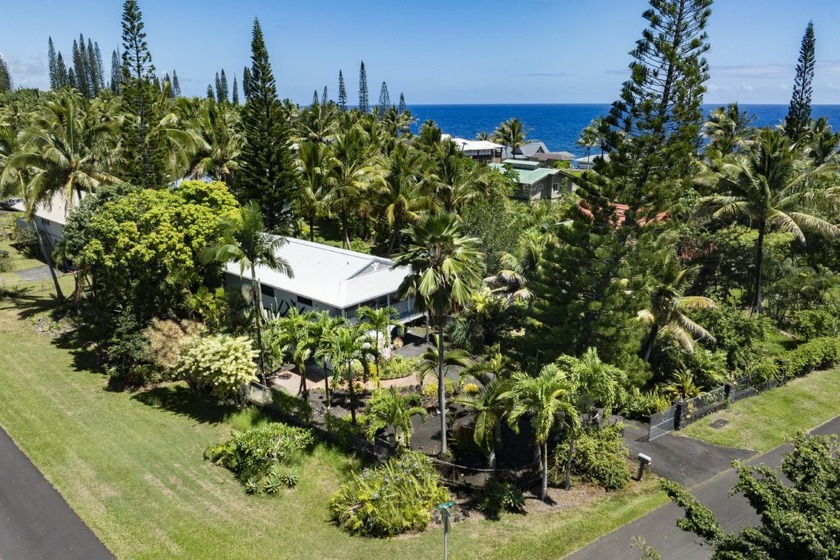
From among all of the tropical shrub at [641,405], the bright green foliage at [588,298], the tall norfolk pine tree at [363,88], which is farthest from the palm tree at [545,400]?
the tall norfolk pine tree at [363,88]

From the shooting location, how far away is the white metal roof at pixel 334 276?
2208 cm

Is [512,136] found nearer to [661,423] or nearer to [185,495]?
[661,423]

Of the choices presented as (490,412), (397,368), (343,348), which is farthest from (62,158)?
(490,412)

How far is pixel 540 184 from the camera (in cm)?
4788

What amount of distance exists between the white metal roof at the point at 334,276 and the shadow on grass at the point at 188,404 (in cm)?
530

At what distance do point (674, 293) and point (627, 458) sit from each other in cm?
575

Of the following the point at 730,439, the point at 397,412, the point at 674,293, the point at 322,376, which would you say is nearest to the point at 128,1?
the point at 322,376

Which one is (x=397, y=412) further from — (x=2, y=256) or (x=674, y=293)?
(x=2, y=256)

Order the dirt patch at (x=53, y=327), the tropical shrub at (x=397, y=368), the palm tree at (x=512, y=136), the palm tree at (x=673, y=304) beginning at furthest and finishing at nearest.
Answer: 1. the palm tree at (x=512, y=136)
2. the dirt patch at (x=53, y=327)
3. the tropical shrub at (x=397, y=368)
4. the palm tree at (x=673, y=304)

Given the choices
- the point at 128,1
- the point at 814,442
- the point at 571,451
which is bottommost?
the point at 571,451

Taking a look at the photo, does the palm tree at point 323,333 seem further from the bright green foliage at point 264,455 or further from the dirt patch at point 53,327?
the dirt patch at point 53,327

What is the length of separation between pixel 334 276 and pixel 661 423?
13.2 meters

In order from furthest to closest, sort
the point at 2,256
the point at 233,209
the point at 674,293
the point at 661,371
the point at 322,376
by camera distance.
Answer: the point at 2,256, the point at 233,209, the point at 322,376, the point at 661,371, the point at 674,293

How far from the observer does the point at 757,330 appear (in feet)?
65.4
